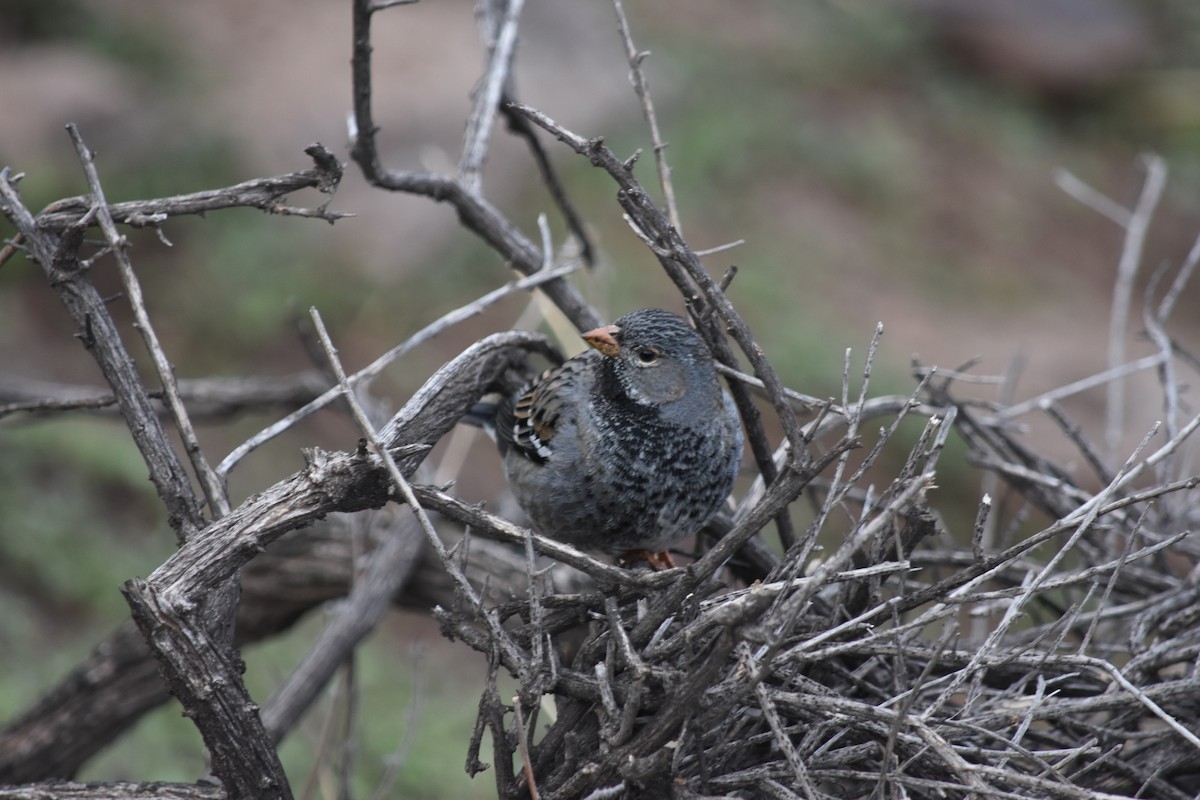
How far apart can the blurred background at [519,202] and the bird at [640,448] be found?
9.07ft

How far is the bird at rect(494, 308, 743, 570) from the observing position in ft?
11.3

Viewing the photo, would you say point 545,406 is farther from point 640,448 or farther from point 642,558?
point 642,558

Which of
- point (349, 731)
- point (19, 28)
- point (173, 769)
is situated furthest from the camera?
point (19, 28)

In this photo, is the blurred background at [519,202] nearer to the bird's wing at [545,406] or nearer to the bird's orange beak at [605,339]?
the bird's wing at [545,406]

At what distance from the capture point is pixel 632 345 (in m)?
3.58

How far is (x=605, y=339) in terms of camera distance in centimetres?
355

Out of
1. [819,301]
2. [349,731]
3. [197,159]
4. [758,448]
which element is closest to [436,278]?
[197,159]

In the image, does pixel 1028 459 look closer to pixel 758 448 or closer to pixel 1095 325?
pixel 758 448

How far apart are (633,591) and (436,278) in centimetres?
690

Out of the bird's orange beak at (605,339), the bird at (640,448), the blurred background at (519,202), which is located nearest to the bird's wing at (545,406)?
the bird at (640,448)

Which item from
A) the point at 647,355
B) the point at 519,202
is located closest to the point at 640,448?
the point at 647,355

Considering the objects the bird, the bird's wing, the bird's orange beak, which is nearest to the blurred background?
the bird's wing

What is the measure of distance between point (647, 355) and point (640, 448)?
289mm

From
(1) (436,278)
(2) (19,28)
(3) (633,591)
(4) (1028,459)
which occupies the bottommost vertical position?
(4) (1028,459)
